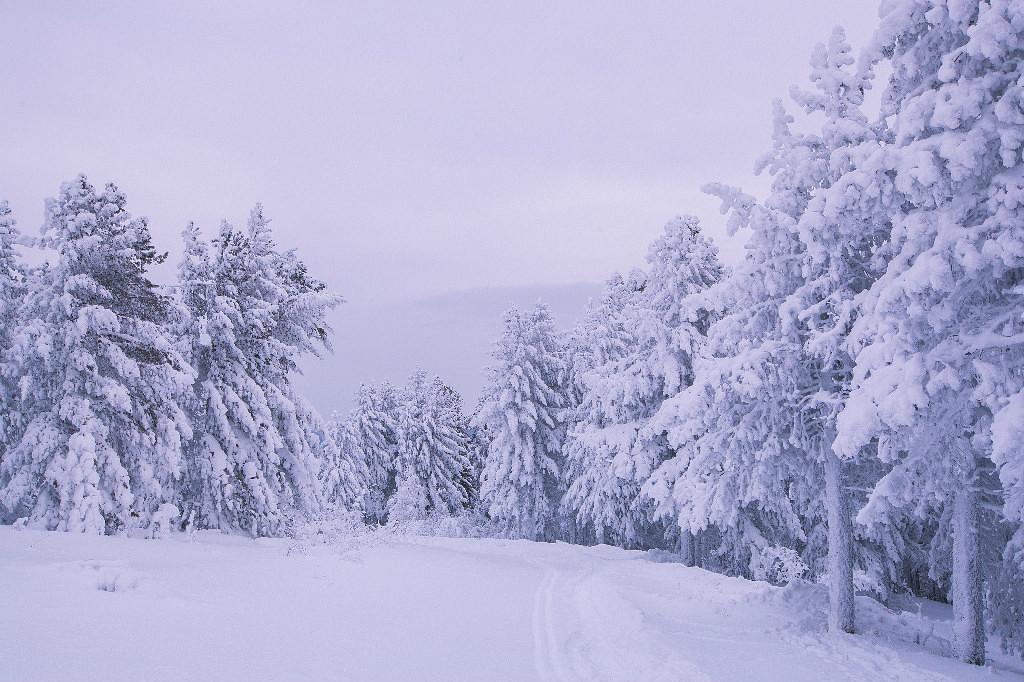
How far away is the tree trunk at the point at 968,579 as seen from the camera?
36.2ft

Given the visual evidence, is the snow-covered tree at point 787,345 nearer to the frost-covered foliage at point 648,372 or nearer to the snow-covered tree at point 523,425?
the frost-covered foliage at point 648,372

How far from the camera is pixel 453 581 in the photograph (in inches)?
553

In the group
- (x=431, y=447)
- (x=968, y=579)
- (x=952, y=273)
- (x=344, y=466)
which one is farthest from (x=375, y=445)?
(x=952, y=273)

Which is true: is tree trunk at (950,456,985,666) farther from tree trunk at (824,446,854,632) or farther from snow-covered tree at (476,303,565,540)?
snow-covered tree at (476,303,565,540)

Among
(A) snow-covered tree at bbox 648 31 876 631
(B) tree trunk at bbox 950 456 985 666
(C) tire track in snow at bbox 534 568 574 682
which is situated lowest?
(C) tire track in snow at bbox 534 568 574 682

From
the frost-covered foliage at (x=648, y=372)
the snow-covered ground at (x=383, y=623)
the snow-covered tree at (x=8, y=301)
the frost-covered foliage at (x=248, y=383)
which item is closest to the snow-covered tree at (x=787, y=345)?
the snow-covered ground at (x=383, y=623)

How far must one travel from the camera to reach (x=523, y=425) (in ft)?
117

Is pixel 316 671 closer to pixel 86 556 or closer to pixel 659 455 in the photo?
pixel 86 556

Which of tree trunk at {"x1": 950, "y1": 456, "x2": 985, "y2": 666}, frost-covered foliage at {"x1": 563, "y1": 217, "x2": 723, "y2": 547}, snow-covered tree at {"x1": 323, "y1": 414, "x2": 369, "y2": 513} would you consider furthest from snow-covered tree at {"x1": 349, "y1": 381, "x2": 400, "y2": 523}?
tree trunk at {"x1": 950, "y1": 456, "x2": 985, "y2": 666}

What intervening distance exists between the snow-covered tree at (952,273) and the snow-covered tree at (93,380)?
16300 millimetres

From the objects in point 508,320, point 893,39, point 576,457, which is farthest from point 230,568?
point 508,320

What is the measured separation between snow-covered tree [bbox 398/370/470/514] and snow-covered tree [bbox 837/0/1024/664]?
126 feet

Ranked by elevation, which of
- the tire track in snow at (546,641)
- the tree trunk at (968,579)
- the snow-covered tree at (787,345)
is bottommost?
the tire track in snow at (546,641)

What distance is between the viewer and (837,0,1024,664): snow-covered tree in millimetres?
8023
